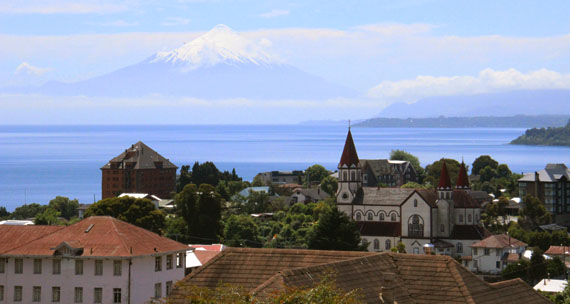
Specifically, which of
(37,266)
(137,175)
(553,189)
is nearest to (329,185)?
(137,175)

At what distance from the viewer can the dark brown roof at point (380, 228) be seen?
277 ft

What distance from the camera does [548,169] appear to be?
111 metres

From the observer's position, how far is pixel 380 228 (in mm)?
85250

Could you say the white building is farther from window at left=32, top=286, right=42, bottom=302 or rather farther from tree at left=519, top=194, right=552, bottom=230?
tree at left=519, top=194, right=552, bottom=230

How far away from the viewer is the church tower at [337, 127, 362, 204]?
8888cm

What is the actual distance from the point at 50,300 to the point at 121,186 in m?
91.0

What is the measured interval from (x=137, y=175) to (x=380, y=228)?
48565mm

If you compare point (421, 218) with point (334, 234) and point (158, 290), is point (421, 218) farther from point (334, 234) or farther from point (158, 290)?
point (158, 290)

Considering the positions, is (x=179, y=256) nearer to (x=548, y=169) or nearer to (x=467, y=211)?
(x=467, y=211)

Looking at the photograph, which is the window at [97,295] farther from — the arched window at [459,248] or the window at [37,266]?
the arched window at [459,248]

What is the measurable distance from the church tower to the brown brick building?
42.3m

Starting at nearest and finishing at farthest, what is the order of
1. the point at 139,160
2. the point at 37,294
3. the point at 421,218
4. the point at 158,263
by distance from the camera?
1. the point at 37,294
2. the point at 158,263
3. the point at 421,218
4. the point at 139,160

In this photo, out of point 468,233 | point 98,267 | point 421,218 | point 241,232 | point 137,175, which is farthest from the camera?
point 137,175

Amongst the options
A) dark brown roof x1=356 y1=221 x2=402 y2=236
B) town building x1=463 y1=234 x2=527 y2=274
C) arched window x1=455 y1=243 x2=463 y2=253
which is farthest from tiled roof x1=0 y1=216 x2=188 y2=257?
dark brown roof x1=356 y1=221 x2=402 y2=236
